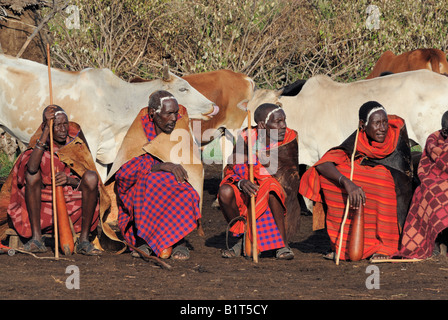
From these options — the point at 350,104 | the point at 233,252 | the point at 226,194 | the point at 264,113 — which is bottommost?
the point at 233,252

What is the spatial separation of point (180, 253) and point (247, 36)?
731 centimetres

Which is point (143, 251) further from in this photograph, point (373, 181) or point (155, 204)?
point (373, 181)

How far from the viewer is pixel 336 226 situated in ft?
20.2

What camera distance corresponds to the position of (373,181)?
610 cm

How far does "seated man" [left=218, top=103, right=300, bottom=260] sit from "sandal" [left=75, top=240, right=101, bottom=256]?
3.39 ft

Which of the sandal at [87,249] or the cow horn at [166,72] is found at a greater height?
the cow horn at [166,72]

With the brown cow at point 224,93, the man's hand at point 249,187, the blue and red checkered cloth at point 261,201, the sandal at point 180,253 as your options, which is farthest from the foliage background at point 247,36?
the man's hand at point 249,187

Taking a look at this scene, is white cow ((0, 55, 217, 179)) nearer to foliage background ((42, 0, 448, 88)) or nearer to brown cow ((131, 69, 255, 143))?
brown cow ((131, 69, 255, 143))

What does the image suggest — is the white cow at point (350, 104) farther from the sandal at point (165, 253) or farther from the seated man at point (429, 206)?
the sandal at point (165, 253)

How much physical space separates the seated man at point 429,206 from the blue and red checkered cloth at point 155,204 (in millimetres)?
1658

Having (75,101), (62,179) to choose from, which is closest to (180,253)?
(62,179)

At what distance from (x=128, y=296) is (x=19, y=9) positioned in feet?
25.7

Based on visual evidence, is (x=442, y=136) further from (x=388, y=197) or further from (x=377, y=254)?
(x=377, y=254)

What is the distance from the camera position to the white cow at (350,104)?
7953mm
